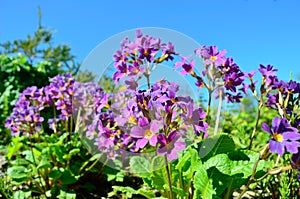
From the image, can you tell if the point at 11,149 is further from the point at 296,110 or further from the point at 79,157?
the point at 296,110

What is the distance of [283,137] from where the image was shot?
1.40 m

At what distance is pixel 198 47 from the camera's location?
2033 millimetres

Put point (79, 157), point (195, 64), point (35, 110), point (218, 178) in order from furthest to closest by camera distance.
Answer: point (79, 157) < point (35, 110) < point (195, 64) < point (218, 178)

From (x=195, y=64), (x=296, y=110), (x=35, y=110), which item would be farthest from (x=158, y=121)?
(x=35, y=110)

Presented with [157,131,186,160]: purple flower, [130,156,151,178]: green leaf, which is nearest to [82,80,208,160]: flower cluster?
[157,131,186,160]: purple flower

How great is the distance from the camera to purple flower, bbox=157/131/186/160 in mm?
1432

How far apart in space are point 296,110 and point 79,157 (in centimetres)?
207

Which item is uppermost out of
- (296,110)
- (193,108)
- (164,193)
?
(296,110)

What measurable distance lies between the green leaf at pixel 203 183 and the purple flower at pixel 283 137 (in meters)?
0.50

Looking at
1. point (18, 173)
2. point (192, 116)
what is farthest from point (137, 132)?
point (18, 173)

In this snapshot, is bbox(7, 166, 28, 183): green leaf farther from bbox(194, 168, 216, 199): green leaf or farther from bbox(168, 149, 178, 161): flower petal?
bbox(168, 149, 178, 161): flower petal

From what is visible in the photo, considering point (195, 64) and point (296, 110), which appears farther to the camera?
point (195, 64)

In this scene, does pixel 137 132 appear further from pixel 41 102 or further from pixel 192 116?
pixel 41 102

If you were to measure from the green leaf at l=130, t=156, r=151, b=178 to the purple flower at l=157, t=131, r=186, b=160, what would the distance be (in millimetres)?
708
